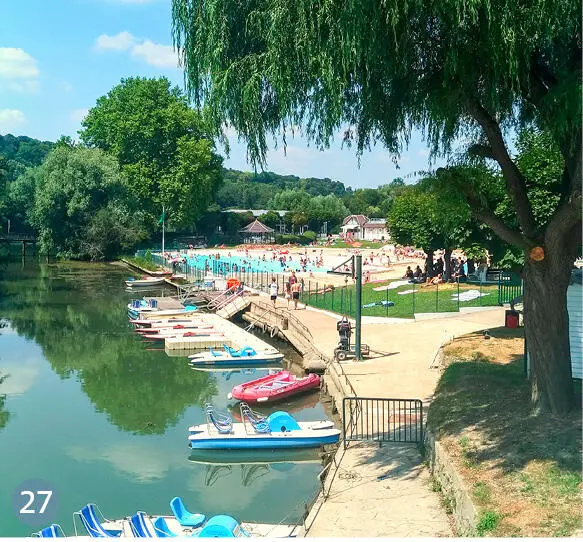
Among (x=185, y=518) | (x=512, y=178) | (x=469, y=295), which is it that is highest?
(x=512, y=178)

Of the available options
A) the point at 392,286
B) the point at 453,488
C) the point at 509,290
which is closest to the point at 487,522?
the point at 453,488

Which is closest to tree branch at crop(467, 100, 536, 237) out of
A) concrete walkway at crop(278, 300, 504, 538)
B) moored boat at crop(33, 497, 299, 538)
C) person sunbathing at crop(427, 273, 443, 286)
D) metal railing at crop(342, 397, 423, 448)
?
metal railing at crop(342, 397, 423, 448)

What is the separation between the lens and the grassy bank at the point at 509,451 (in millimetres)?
9008

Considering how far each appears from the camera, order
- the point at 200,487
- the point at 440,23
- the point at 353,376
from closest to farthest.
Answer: the point at 440,23 < the point at 200,487 < the point at 353,376

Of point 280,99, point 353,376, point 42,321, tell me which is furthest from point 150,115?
point 280,99

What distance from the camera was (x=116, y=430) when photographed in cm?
1933

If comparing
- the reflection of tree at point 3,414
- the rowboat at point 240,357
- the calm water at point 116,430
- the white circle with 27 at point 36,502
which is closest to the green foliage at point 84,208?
the calm water at point 116,430

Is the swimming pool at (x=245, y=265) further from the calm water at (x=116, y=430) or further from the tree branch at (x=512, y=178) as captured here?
the tree branch at (x=512, y=178)

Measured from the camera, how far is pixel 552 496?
9.52 metres

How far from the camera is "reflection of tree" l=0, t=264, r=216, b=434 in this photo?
22.0 m

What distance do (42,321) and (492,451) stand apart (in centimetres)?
3128

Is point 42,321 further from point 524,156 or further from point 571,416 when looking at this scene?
point 571,416

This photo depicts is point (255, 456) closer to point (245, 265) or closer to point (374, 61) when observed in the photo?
point (374, 61)

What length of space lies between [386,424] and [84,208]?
60.8 m
